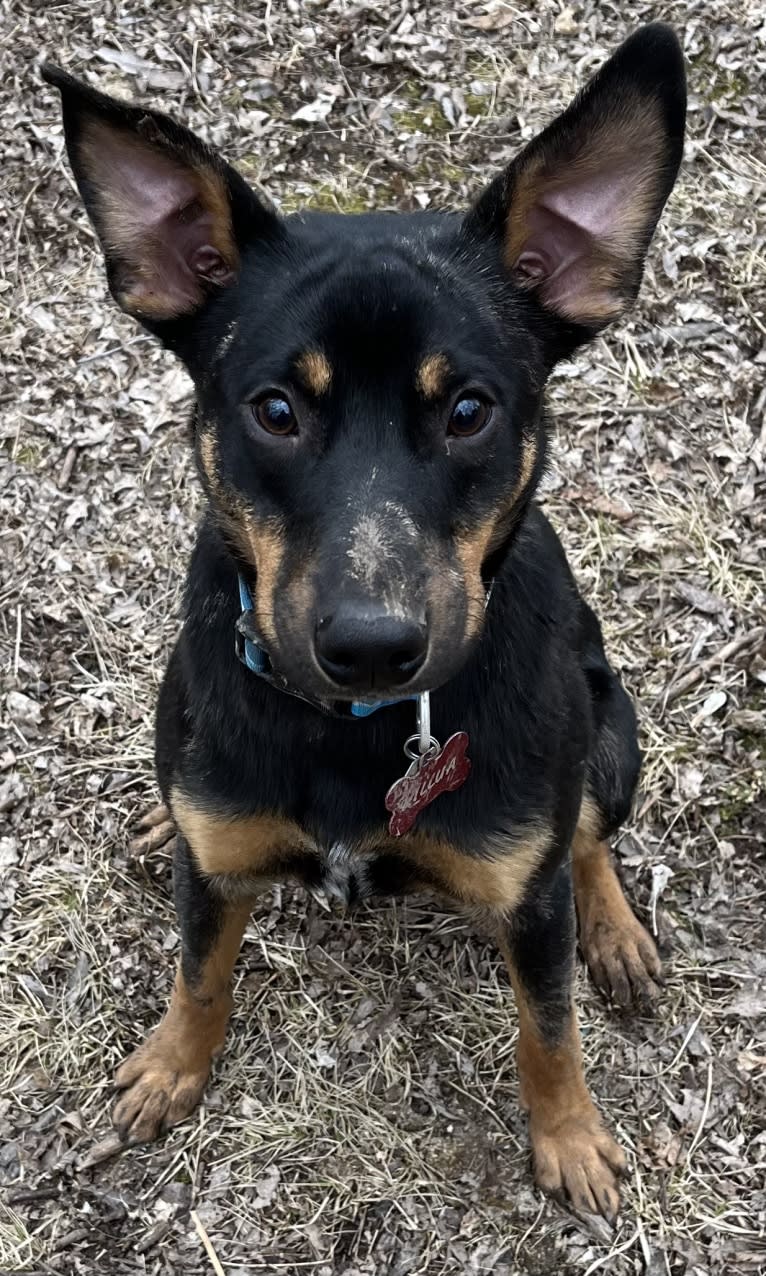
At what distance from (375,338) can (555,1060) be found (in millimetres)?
2344

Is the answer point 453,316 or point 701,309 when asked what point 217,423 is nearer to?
point 453,316

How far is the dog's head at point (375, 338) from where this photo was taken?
2680 millimetres

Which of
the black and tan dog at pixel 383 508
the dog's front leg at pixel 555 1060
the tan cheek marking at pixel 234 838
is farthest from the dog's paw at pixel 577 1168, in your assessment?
the tan cheek marking at pixel 234 838

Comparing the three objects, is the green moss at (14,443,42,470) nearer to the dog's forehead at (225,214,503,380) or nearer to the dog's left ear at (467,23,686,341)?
the dog's forehead at (225,214,503,380)

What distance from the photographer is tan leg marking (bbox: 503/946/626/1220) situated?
4004 millimetres

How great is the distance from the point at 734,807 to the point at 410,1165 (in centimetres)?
185

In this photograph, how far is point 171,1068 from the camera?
4.28m

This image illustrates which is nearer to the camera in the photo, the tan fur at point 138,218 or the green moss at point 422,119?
the tan fur at point 138,218

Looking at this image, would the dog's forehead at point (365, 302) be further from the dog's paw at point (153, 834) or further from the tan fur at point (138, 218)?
the dog's paw at point (153, 834)

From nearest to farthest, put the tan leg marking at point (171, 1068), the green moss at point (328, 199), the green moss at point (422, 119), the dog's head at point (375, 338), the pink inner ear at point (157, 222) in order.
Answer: the dog's head at point (375, 338) → the pink inner ear at point (157, 222) → the tan leg marking at point (171, 1068) → the green moss at point (328, 199) → the green moss at point (422, 119)

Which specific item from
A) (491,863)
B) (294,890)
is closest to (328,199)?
(294,890)

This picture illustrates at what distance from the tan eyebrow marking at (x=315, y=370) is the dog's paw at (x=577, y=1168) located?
2.64 m

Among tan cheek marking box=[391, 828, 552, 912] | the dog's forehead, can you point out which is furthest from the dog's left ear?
tan cheek marking box=[391, 828, 552, 912]

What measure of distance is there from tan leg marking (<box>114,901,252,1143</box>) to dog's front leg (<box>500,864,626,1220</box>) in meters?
1.05
